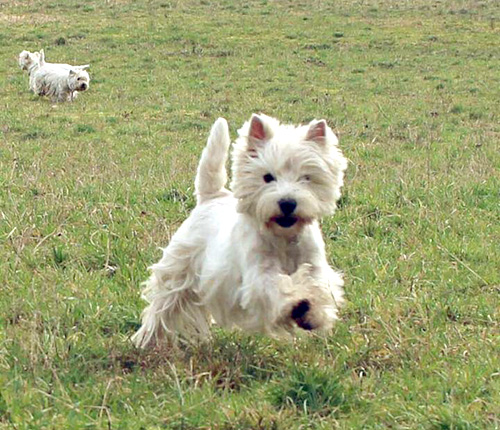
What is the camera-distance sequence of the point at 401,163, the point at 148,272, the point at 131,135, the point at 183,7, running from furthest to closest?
the point at 183,7
the point at 131,135
the point at 401,163
the point at 148,272

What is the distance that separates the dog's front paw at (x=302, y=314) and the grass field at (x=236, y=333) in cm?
19

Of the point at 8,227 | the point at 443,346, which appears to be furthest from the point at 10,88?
the point at 443,346

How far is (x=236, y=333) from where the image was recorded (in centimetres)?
516

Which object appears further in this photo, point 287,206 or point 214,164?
point 214,164

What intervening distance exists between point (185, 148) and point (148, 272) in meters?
7.49

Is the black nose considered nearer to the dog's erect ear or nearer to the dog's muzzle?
the dog's muzzle

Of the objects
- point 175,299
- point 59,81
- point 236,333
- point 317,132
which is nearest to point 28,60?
point 59,81

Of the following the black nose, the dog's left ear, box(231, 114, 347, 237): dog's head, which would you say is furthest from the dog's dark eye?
the dog's left ear

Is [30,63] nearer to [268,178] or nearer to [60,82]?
[60,82]

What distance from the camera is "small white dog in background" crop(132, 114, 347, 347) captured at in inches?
181

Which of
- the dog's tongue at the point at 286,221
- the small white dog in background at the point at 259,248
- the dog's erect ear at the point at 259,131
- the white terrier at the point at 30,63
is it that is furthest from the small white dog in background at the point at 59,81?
the dog's tongue at the point at 286,221

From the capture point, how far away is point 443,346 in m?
4.82

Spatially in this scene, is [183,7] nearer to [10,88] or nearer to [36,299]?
[10,88]

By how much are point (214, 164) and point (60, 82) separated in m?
15.4
